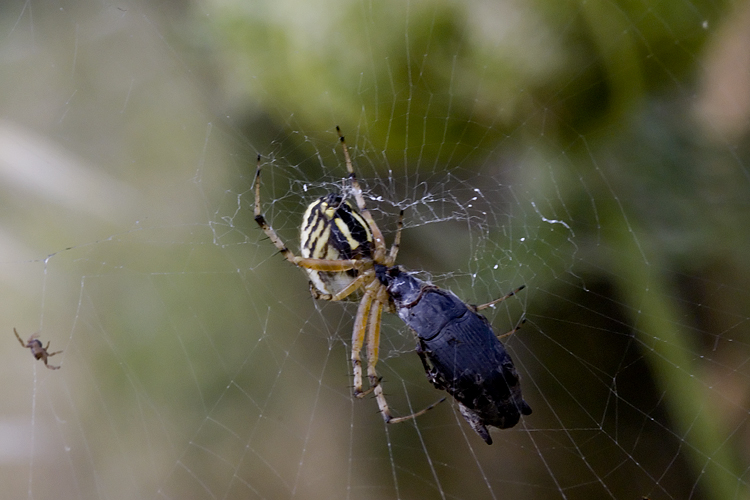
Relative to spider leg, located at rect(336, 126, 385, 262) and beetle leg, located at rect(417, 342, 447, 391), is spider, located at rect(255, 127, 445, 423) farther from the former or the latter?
beetle leg, located at rect(417, 342, 447, 391)

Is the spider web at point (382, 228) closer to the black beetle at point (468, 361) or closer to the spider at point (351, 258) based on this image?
the spider at point (351, 258)

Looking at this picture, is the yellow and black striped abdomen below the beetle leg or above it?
above

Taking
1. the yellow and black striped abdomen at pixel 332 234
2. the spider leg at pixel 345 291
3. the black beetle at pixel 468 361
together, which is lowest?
the black beetle at pixel 468 361

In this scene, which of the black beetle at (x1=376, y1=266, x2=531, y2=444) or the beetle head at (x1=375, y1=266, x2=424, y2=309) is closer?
the black beetle at (x1=376, y1=266, x2=531, y2=444)

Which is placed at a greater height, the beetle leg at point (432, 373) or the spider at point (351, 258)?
the spider at point (351, 258)

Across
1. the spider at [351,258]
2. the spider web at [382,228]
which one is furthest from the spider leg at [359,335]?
the spider web at [382,228]

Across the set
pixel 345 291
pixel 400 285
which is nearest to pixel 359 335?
pixel 345 291

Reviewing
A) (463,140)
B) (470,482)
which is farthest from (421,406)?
(463,140)

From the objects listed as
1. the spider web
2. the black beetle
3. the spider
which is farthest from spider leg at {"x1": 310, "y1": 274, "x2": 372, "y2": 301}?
the black beetle
